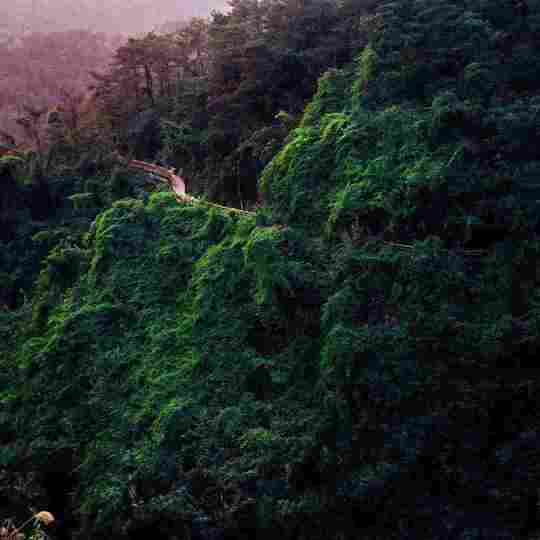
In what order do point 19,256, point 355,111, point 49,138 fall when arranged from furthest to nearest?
point 49,138 < point 19,256 < point 355,111

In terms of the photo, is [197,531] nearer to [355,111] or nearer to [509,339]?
[509,339]

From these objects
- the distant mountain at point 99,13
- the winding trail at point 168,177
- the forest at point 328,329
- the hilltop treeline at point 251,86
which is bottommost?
the forest at point 328,329

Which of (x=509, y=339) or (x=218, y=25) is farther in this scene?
A: (x=218, y=25)

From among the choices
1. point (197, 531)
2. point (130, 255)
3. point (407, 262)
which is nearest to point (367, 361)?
point (407, 262)

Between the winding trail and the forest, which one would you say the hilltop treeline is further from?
the winding trail

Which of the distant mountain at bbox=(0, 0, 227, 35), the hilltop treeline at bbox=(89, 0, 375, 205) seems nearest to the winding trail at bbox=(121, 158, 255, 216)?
the hilltop treeline at bbox=(89, 0, 375, 205)

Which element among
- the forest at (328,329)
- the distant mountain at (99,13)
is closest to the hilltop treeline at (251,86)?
the forest at (328,329)

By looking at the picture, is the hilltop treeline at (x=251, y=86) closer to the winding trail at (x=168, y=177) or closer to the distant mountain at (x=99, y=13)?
the winding trail at (x=168, y=177)
